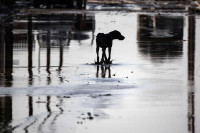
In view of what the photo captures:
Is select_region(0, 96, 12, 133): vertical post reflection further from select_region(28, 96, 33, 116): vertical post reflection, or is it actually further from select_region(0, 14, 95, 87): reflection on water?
select_region(0, 14, 95, 87): reflection on water

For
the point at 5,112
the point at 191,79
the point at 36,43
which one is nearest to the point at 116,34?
the point at 191,79

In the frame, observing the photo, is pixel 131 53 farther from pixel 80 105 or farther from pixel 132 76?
pixel 80 105

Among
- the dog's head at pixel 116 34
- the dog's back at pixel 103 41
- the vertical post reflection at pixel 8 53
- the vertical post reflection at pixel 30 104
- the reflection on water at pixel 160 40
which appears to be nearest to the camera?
the vertical post reflection at pixel 30 104

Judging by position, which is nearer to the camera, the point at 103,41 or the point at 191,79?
the point at 191,79

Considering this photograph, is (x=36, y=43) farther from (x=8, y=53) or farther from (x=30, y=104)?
(x=30, y=104)

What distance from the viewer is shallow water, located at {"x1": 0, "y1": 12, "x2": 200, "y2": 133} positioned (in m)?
12.0

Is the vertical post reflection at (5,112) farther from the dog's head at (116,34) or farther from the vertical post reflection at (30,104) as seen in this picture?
the dog's head at (116,34)

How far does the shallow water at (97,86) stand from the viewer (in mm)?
12047

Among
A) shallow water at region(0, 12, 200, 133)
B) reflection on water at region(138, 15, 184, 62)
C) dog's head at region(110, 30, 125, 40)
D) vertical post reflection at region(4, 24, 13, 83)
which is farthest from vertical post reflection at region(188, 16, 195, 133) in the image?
vertical post reflection at region(4, 24, 13, 83)

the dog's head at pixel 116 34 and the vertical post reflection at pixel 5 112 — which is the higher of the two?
the dog's head at pixel 116 34

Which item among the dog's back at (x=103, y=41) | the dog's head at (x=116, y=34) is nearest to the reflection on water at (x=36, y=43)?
the dog's back at (x=103, y=41)

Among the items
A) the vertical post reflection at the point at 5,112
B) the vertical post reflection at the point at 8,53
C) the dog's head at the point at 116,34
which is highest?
the dog's head at the point at 116,34

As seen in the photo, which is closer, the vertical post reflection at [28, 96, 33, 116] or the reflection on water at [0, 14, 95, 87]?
the vertical post reflection at [28, 96, 33, 116]

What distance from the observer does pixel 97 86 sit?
16.8 metres
